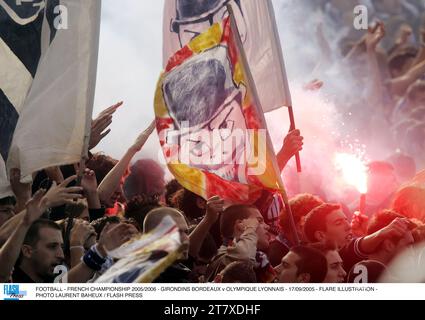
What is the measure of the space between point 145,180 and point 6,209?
62 cm

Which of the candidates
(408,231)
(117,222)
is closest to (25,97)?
(117,222)

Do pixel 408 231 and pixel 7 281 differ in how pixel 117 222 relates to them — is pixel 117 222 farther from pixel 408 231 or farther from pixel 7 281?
pixel 408 231

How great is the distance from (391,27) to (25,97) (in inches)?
59.5

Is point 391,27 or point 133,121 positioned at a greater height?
point 391,27

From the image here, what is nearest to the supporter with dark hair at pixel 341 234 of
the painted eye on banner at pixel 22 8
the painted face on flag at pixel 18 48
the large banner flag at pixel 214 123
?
the large banner flag at pixel 214 123

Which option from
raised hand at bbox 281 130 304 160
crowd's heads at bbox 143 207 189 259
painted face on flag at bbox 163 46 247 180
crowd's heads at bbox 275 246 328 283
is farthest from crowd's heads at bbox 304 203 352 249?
crowd's heads at bbox 143 207 189 259

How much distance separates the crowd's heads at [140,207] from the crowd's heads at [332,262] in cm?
63

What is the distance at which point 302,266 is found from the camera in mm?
4180

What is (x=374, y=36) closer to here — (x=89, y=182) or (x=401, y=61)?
(x=401, y=61)

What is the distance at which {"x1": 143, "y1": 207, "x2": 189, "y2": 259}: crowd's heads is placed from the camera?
4089mm

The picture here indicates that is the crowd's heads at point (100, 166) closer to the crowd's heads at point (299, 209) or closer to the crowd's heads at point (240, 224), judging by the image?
the crowd's heads at point (240, 224)

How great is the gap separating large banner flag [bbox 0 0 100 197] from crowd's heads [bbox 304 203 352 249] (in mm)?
945

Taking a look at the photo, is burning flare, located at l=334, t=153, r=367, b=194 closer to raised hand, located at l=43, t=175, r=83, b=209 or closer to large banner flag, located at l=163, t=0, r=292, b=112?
large banner flag, located at l=163, t=0, r=292, b=112

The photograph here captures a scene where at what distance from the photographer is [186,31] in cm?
468
